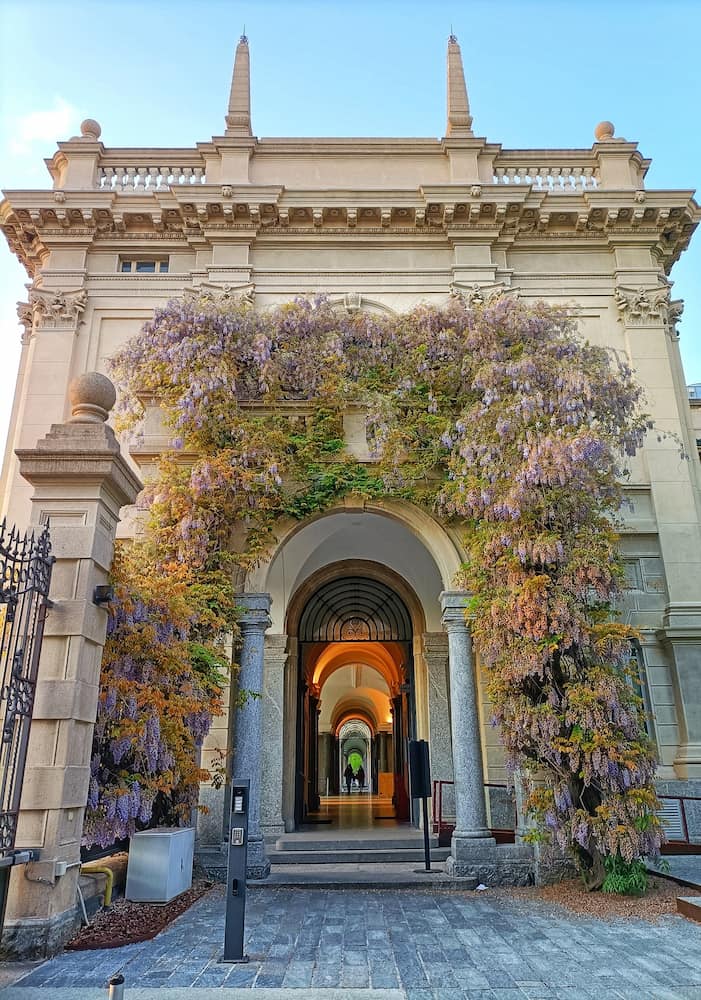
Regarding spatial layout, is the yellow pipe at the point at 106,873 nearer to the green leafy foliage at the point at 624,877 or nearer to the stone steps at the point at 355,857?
the stone steps at the point at 355,857

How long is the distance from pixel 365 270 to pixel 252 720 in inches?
352

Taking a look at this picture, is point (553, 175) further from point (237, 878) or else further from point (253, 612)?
point (237, 878)

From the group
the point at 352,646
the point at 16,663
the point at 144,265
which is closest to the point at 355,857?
the point at 16,663

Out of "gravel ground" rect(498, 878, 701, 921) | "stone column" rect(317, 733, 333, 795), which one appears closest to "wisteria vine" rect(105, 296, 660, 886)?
"gravel ground" rect(498, 878, 701, 921)

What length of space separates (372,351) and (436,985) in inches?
340

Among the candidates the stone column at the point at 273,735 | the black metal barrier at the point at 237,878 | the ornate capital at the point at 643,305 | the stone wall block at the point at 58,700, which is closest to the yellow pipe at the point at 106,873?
A: the black metal barrier at the point at 237,878

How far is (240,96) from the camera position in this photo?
15.7 metres

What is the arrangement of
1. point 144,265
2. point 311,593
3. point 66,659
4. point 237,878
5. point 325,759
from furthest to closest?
point 325,759, point 144,265, point 311,593, point 66,659, point 237,878

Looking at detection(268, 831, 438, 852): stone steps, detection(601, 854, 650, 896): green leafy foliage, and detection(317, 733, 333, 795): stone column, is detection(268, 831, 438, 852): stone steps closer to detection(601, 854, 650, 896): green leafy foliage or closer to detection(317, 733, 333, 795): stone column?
detection(601, 854, 650, 896): green leafy foliage

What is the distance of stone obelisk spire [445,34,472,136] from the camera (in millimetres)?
15469

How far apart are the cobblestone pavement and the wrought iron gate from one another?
3.13 feet

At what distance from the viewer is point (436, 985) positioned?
186 inches

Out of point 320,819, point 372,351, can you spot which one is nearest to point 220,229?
point 372,351

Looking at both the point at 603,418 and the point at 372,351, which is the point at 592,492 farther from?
the point at 372,351
